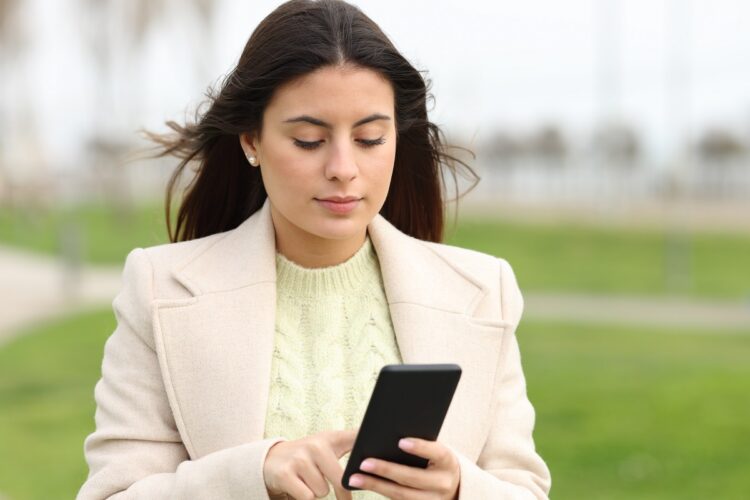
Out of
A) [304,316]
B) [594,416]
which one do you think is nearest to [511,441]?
[304,316]

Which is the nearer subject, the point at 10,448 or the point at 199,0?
the point at 10,448

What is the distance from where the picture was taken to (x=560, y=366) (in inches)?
439

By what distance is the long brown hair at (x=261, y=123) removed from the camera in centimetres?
229

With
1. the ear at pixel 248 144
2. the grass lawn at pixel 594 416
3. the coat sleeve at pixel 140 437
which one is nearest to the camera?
the coat sleeve at pixel 140 437

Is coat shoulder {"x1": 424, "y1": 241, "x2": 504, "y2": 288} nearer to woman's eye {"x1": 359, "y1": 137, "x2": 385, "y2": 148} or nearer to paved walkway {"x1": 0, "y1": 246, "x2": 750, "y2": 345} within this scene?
woman's eye {"x1": 359, "y1": 137, "x2": 385, "y2": 148}

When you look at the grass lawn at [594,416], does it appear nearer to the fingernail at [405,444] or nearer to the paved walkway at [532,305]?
the paved walkway at [532,305]

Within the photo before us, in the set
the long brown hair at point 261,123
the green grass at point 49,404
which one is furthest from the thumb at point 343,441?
the green grass at point 49,404

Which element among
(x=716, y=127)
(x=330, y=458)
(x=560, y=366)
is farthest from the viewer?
(x=716, y=127)

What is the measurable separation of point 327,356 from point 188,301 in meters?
0.29

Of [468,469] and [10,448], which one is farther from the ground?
[468,469]

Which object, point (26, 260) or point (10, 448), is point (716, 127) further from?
point (10, 448)

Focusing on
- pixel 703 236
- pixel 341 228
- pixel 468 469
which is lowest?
pixel 703 236

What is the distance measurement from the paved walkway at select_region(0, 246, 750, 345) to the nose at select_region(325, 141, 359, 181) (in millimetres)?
11219

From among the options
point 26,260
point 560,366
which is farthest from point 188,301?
point 26,260
